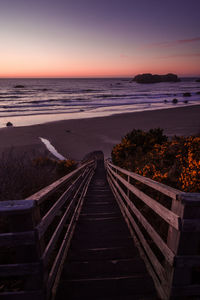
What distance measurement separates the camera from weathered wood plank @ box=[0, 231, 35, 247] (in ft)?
5.90

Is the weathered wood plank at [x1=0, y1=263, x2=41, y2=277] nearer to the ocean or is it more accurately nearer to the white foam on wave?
the white foam on wave

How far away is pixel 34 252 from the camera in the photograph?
190 centimetres

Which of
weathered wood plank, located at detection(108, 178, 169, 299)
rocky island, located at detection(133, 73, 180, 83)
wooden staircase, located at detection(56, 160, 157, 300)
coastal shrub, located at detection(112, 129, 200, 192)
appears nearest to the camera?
weathered wood plank, located at detection(108, 178, 169, 299)

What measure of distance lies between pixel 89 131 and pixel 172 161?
16.9m

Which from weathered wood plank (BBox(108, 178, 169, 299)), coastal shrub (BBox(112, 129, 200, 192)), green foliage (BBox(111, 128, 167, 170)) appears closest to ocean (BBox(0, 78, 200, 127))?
green foliage (BBox(111, 128, 167, 170))

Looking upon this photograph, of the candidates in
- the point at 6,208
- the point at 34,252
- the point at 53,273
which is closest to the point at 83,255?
the point at 53,273

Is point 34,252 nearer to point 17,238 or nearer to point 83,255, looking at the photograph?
point 17,238

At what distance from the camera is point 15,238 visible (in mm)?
1803

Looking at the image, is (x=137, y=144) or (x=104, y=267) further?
(x=137, y=144)

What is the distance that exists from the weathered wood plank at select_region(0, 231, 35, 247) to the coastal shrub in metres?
3.37

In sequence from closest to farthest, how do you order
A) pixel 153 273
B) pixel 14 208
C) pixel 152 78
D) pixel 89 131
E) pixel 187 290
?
pixel 14 208, pixel 187 290, pixel 153 273, pixel 89 131, pixel 152 78

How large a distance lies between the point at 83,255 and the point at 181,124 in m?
22.9

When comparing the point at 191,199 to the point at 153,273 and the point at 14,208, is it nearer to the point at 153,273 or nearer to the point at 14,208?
the point at 153,273

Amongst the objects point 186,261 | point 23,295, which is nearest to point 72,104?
point 23,295
